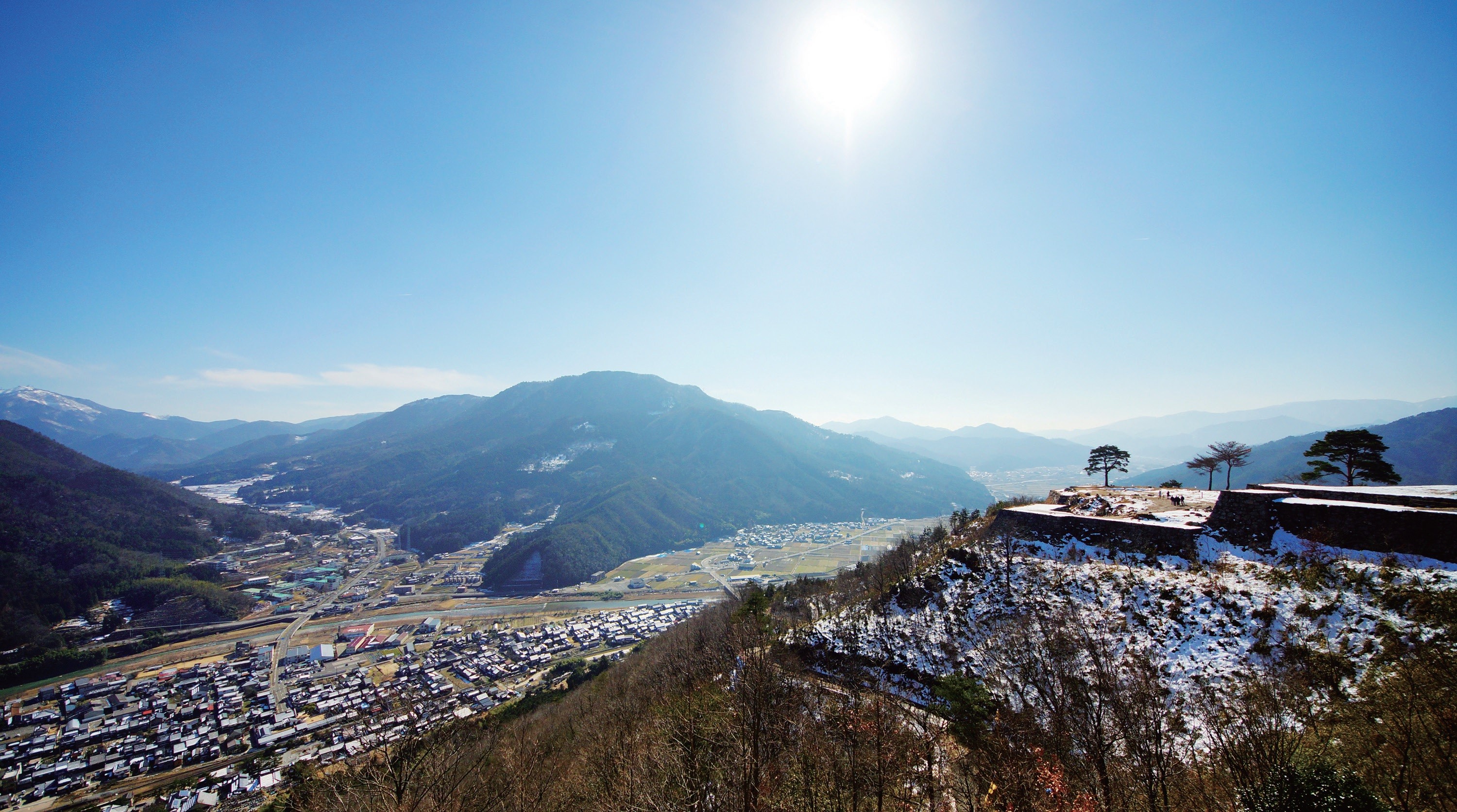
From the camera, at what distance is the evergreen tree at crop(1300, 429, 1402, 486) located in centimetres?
2692

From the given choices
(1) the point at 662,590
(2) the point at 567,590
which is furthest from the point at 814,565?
(2) the point at 567,590

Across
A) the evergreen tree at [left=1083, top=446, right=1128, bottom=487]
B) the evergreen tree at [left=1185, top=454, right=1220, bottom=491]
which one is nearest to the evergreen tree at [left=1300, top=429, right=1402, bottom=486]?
the evergreen tree at [left=1185, top=454, right=1220, bottom=491]

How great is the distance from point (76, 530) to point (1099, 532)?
158 metres

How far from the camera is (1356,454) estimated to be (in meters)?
27.2

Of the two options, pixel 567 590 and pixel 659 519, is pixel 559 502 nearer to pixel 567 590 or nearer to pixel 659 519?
pixel 659 519

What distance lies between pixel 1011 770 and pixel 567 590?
3581 inches

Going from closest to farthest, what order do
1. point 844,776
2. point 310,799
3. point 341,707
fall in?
point 844,776 < point 310,799 < point 341,707

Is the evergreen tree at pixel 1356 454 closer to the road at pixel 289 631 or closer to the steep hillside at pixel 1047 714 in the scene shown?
the steep hillside at pixel 1047 714

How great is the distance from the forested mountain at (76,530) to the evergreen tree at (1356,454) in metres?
134

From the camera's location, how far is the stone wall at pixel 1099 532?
925 inches

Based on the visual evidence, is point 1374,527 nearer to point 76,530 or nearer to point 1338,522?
point 1338,522

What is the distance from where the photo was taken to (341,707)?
42750 millimetres

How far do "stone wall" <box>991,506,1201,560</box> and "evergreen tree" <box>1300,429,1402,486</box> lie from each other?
11.5 meters

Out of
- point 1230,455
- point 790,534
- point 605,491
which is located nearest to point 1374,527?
point 1230,455
